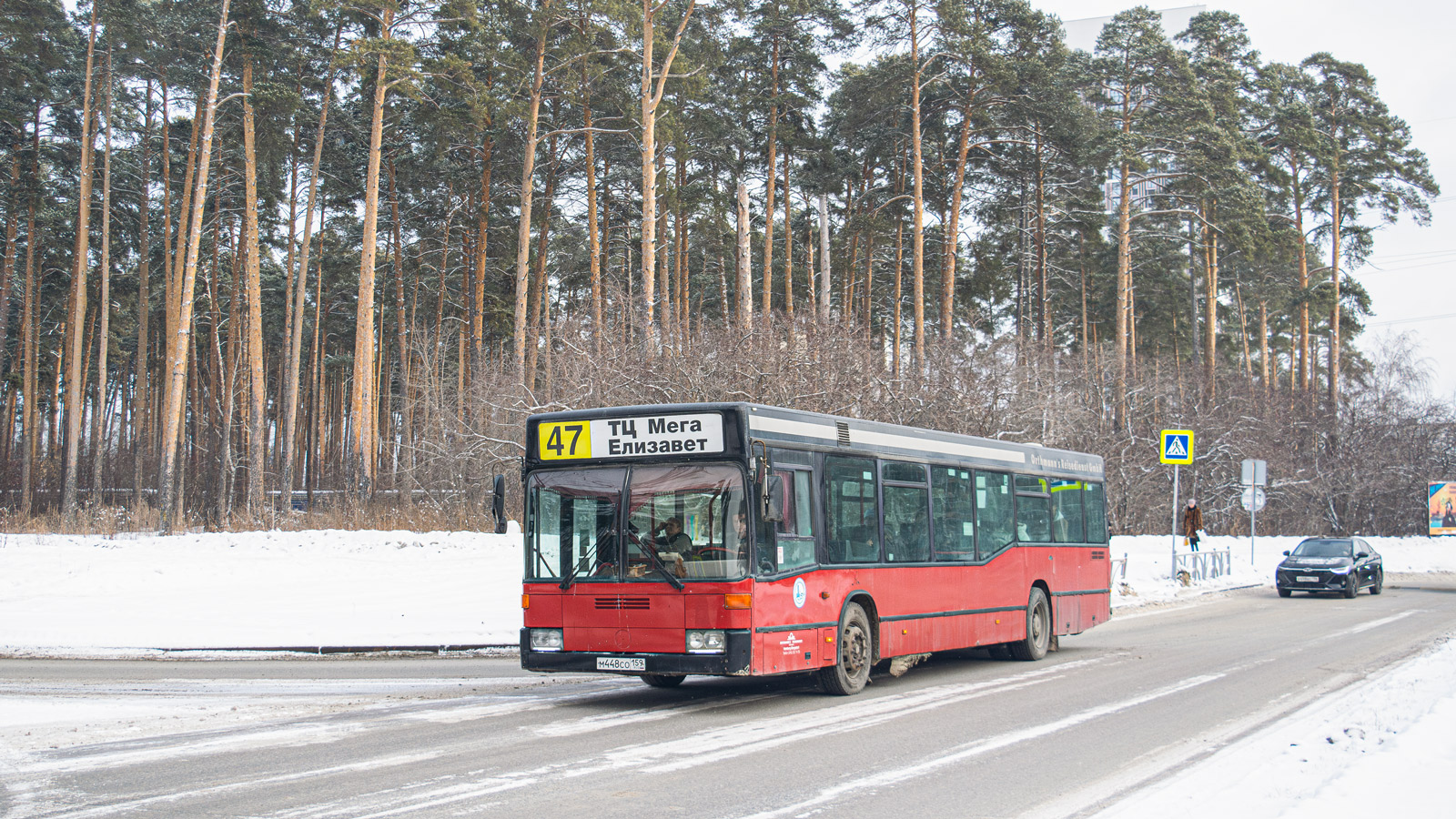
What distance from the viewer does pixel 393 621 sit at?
18.4 m

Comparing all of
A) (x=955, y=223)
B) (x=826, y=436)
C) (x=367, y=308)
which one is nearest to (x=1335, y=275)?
(x=955, y=223)

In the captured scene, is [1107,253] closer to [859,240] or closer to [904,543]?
[859,240]

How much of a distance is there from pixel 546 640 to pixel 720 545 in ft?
6.39

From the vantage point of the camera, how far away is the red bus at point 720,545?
10.4 m

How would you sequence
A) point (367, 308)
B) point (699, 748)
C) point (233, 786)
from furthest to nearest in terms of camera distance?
point (367, 308), point (699, 748), point (233, 786)

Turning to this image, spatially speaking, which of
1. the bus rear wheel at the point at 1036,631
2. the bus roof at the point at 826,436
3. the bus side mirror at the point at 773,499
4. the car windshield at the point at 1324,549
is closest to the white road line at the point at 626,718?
the bus side mirror at the point at 773,499

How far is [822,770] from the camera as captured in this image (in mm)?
7777

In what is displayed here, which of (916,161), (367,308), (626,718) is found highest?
(916,161)

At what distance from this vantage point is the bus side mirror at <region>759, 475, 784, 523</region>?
10320mm

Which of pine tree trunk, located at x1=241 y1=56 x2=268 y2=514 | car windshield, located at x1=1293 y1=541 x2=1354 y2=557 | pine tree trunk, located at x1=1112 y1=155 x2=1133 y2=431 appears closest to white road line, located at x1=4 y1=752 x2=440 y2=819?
pine tree trunk, located at x1=241 y1=56 x2=268 y2=514

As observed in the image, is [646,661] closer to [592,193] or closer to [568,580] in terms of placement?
[568,580]

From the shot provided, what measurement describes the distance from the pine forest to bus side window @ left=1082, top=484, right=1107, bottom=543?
787cm

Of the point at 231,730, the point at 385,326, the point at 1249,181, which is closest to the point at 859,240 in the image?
the point at 1249,181

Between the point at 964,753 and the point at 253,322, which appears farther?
the point at 253,322
